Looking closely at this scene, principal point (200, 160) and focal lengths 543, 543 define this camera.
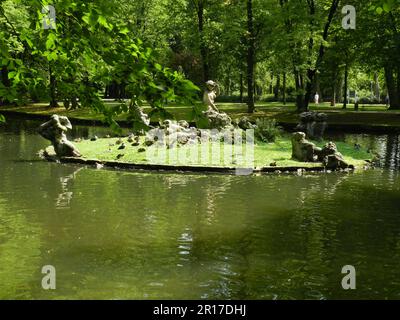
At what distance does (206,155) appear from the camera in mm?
23828

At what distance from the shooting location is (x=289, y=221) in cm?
1406

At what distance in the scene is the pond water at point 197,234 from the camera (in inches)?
372

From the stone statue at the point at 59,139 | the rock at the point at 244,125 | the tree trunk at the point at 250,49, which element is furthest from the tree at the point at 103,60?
the tree trunk at the point at 250,49

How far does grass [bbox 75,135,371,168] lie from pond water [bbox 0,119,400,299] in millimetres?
1717

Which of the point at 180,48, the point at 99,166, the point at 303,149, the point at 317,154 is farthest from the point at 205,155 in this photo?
the point at 180,48

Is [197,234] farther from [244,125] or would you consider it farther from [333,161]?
[244,125]

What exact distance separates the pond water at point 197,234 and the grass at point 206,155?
1717 mm

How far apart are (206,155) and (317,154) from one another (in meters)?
4.79

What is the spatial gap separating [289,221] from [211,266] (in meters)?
4.17

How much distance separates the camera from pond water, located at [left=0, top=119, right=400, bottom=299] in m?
9.46

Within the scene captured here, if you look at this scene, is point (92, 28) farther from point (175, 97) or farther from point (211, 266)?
point (211, 266)

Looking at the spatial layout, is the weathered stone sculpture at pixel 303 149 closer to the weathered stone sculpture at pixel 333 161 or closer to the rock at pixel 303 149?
the rock at pixel 303 149

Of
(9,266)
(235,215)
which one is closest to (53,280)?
(9,266)
